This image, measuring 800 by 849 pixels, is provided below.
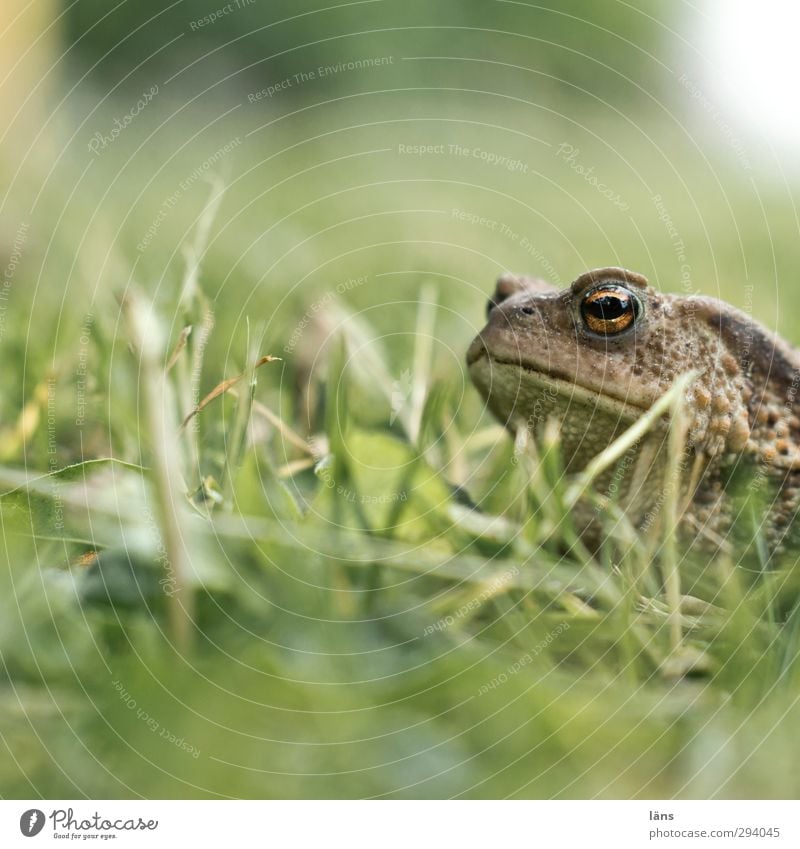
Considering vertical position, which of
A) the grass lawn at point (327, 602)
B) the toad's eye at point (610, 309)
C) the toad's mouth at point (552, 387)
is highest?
the toad's eye at point (610, 309)

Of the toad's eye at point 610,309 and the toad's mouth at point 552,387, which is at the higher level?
the toad's eye at point 610,309

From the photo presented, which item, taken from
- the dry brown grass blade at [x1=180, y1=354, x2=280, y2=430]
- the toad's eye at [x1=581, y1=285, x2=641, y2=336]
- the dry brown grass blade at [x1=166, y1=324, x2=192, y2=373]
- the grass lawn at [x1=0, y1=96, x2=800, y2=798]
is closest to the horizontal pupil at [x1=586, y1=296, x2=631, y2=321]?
the toad's eye at [x1=581, y1=285, x2=641, y2=336]

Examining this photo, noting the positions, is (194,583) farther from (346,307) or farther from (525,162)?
(525,162)

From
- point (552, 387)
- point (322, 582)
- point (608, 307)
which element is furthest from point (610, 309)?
point (322, 582)

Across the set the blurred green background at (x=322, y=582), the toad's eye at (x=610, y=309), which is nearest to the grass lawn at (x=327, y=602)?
the blurred green background at (x=322, y=582)

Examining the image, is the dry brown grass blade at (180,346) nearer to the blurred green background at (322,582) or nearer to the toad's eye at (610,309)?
the blurred green background at (322,582)

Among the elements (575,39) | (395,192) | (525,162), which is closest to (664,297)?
(395,192)

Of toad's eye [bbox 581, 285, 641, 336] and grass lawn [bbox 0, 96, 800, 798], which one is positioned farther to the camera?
toad's eye [bbox 581, 285, 641, 336]

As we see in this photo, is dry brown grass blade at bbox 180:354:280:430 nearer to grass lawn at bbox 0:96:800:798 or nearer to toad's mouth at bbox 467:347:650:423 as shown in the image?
grass lawn at bbox 0:96:800:798
